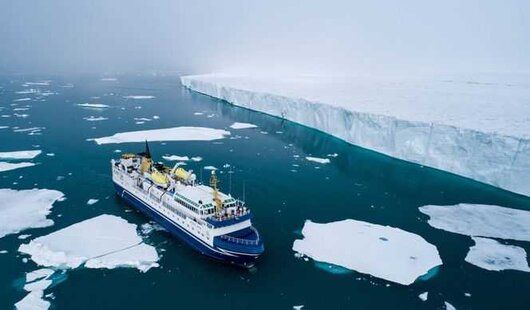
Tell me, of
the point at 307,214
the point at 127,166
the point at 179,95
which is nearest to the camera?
the point at 307,214

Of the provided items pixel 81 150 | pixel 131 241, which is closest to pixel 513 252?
pixel 131 241

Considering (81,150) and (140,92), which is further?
(140,92)

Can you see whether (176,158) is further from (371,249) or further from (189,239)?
(371,249)

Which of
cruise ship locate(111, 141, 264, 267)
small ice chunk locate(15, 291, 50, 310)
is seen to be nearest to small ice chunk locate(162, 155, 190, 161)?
cruise ship locate(111, 141, 264, 267)

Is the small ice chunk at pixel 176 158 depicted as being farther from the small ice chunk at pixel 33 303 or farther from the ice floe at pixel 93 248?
the small ice chunk at pixel 33 303

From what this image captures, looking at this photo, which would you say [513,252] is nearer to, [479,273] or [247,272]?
[479,273]

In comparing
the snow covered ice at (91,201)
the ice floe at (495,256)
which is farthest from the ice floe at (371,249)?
the snow covered ice at (91,201)

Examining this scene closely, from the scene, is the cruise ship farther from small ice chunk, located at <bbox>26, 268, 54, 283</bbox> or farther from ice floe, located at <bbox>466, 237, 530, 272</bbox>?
ice floe, located at <bbox>466, 237, 530, 272</bbox>
